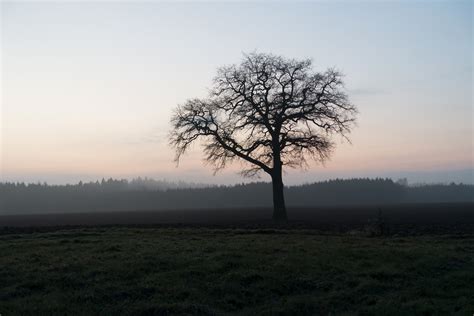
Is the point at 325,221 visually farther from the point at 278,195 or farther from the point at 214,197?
the point at 214,197

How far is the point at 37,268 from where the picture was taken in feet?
49.1

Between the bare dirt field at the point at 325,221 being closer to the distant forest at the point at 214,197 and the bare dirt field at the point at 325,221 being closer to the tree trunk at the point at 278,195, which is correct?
the tree trunk at the point at 278,195

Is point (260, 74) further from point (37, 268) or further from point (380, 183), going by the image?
point (380, 183)

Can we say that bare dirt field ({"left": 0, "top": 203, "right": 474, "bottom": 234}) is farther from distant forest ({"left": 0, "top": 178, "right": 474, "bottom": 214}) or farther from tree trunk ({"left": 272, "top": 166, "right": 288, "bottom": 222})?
distant forest ({"left": 0, "top": 178, "right": 474, "bottom": 214})

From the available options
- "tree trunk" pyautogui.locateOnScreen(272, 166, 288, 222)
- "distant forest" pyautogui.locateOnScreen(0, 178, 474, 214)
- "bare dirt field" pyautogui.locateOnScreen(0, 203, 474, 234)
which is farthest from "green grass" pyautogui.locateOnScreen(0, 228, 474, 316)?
"distant forest" pyautogui.locateOnScreen(0, 178, 474, 214)

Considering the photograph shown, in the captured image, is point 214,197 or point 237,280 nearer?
point 237,280

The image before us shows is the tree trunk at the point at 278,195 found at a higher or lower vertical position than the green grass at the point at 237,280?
higher

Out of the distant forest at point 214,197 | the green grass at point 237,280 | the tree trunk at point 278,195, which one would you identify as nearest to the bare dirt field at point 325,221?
the tree trunk at point 278,195

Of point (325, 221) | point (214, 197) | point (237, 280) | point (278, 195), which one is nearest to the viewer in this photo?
point (237, 280)

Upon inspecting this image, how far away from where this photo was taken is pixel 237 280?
13.7m

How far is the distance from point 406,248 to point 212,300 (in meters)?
9.63

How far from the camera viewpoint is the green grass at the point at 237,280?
11.6 m

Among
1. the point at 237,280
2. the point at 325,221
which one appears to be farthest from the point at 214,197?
the point at 237,280

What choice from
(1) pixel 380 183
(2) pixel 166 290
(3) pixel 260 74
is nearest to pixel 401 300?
(2) pixel 166 290
